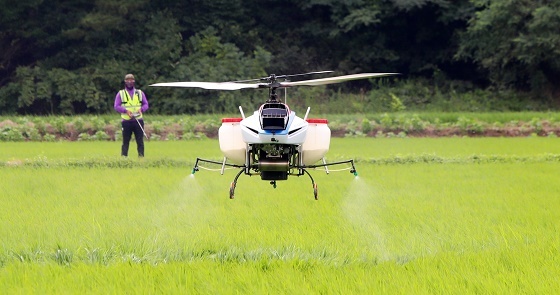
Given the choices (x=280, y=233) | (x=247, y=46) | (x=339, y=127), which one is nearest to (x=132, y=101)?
(x=280, y=233)

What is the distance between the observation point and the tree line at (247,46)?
104ft

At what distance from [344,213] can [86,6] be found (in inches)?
1077

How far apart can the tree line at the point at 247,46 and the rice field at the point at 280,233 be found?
18.4 meters

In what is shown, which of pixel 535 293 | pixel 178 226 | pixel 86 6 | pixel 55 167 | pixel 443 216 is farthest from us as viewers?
pixel 86 6

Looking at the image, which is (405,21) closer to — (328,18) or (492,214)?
(328,18)

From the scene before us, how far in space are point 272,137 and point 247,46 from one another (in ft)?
97.0

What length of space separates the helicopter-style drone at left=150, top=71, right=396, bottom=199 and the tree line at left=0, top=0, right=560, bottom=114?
24.1 m

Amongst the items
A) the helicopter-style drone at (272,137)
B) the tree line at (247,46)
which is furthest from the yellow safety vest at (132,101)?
the tree line at (247,46)

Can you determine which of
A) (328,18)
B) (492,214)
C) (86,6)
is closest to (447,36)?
(328,18)

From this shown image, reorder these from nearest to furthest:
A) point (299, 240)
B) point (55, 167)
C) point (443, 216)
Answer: point (299, 240), point (443, 216), point (55, 167)

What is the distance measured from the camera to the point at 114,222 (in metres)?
8.21

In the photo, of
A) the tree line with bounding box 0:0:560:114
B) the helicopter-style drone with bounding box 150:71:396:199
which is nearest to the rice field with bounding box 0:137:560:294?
the helicopter-style drone with bounding box 150:71:396:199

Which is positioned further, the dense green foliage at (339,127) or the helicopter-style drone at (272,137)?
the dense green foliage at (339,127)

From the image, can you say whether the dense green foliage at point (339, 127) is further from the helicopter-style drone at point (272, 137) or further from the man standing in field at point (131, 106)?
the helicopter-style drone at point (272, 137)
